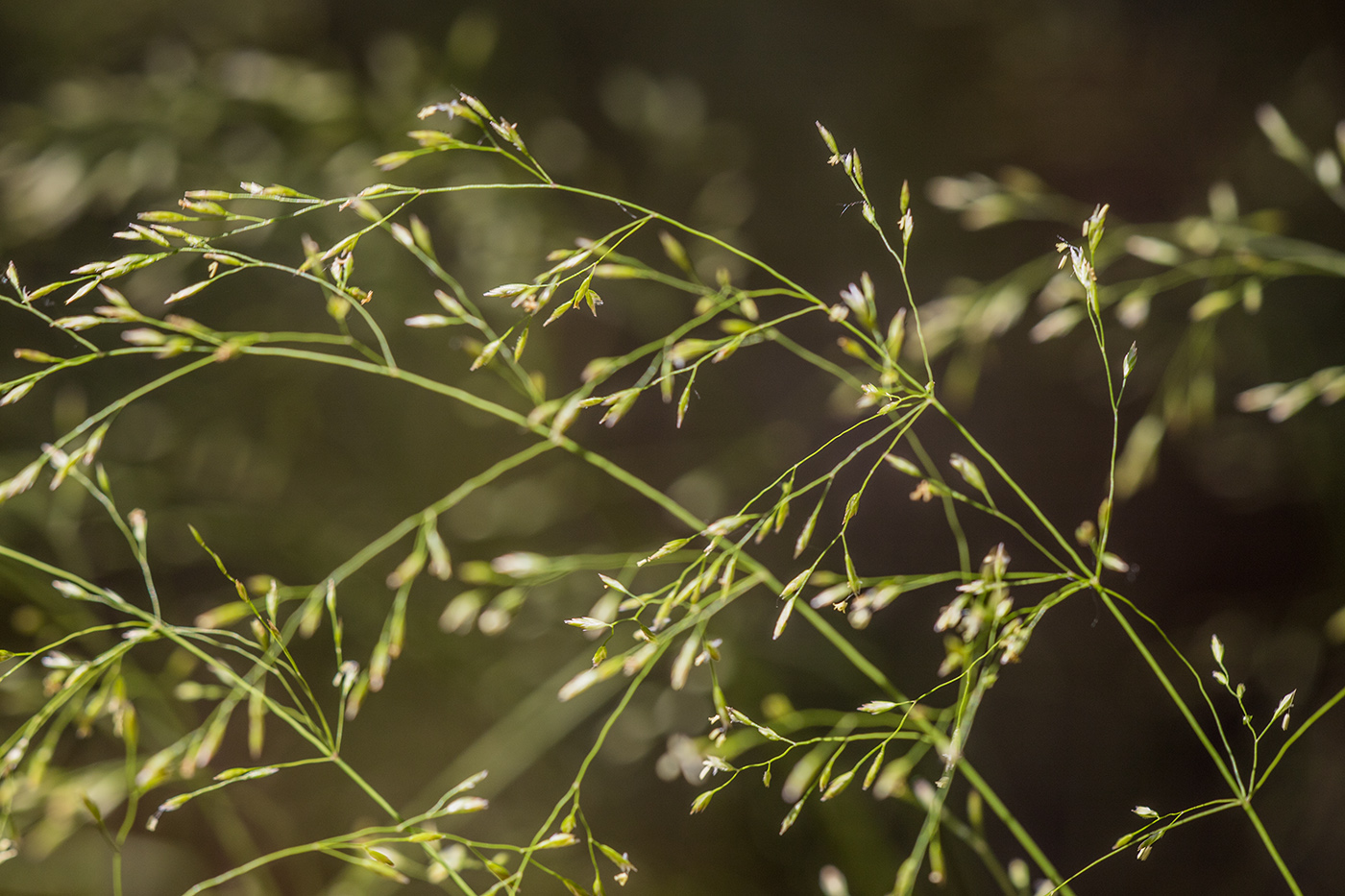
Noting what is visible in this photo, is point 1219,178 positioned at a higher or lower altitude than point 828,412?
higher

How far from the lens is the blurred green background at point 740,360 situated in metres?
0.64

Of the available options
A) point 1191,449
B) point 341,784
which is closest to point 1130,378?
point 1191,449

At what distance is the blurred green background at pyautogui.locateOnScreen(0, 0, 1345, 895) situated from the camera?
0.64m

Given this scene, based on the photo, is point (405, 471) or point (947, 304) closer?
point (947, 304)

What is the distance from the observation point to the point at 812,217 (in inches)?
26.3

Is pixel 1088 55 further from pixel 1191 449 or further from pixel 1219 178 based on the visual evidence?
pixel 1191 449

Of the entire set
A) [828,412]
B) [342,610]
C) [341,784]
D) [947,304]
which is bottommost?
[341,784]

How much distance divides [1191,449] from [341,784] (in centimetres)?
81

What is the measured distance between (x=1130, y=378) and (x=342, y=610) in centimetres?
74

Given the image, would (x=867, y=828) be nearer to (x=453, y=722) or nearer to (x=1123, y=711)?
(x=1123, y=711)

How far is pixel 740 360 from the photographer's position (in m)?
0.69

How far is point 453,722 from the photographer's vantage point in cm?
69

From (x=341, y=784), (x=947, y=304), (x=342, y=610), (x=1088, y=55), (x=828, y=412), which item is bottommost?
(x=341, y=784)

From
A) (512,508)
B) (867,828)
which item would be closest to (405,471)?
(512,508)
